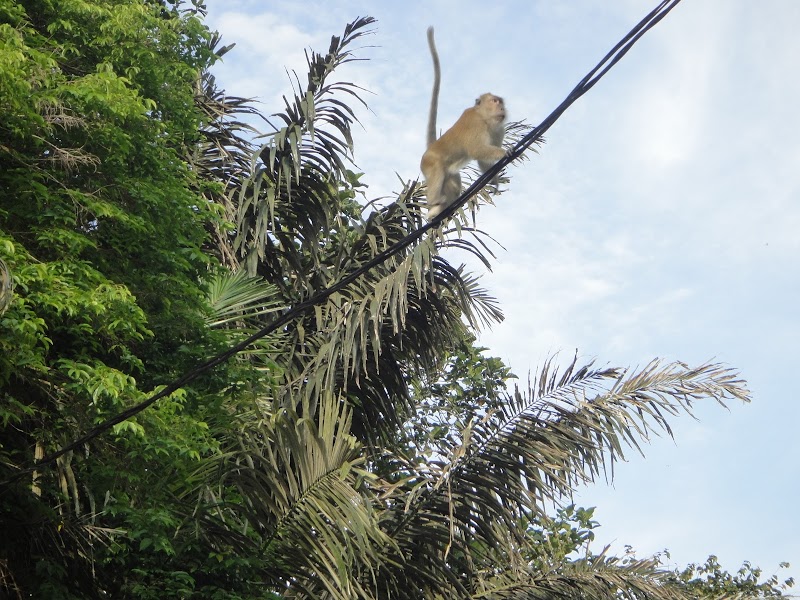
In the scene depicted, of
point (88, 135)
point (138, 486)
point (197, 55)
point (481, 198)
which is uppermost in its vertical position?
point (481, 198)

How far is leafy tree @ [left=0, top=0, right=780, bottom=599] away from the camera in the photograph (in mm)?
6055

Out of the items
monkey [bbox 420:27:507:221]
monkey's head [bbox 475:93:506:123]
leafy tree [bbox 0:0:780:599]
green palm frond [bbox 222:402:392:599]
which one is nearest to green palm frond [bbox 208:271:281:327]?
leafy tree [bbox 0:0:780:599]

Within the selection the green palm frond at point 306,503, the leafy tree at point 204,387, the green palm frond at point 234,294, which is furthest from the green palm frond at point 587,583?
the green palm frond at point 234,294

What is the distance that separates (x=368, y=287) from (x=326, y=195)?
1.15 meters

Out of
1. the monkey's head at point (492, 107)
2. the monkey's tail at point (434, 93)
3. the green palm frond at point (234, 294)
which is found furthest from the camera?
the green palm frond at point (234, 294)

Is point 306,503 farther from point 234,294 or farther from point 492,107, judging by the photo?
point 492,107

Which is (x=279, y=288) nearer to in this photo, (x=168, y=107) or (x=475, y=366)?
(x=168, y=107)

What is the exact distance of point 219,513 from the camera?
20.7ft

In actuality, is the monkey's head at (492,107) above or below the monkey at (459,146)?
above

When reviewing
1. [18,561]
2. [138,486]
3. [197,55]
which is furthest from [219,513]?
[197,55]

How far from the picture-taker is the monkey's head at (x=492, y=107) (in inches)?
265

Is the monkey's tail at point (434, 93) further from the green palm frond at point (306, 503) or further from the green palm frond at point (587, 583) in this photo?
the green palm frond at point (587, 583)

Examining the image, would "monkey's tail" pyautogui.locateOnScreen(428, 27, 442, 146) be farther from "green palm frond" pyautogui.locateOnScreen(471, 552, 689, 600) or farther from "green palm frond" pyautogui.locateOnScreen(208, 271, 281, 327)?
"green palm frond" pyautogui.locateOnScreen(471, 552, 689, 600)

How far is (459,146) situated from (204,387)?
7.52 ft
